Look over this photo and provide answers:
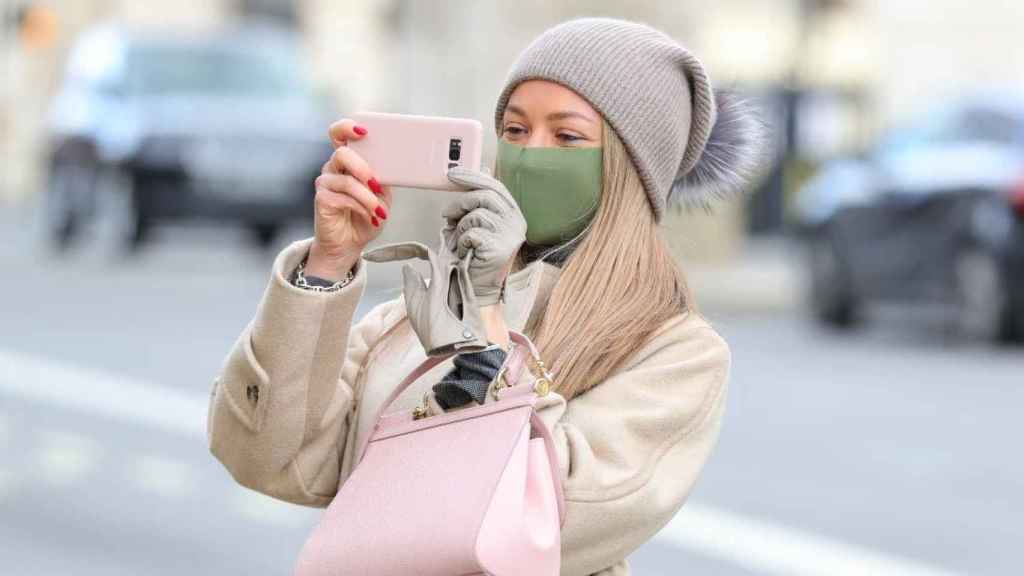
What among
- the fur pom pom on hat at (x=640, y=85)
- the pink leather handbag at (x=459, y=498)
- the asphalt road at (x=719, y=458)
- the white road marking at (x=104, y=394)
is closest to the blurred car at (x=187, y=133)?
the asphalt road at (x=719, y=458)

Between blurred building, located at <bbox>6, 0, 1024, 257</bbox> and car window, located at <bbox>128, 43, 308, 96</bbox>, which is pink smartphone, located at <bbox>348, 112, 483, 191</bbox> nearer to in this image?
blurred building, located at <bbox>6, 0, 1024, 257</bbox>

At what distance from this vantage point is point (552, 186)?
3018 mm

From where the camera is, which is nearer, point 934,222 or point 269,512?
point 269,512

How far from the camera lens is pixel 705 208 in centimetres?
335

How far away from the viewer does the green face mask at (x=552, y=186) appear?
119 inches

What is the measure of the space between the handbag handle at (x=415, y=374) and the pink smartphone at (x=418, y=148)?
192mm

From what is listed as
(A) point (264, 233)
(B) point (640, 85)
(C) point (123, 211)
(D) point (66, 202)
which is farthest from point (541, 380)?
(D) point (66, 202)

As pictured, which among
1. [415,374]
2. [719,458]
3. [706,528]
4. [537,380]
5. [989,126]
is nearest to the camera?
[537,380]

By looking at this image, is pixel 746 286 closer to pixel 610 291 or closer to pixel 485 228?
pixel 610 291

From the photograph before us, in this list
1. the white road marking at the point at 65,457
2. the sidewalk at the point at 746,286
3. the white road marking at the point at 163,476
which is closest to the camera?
the white road marking at the point at 163,476

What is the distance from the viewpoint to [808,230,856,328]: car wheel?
1458cm

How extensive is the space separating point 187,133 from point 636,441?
1466 cm

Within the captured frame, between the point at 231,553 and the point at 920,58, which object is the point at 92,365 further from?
the point at 920,58

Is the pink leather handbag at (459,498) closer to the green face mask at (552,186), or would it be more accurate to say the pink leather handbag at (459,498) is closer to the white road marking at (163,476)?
the green face mask at (552,186)
